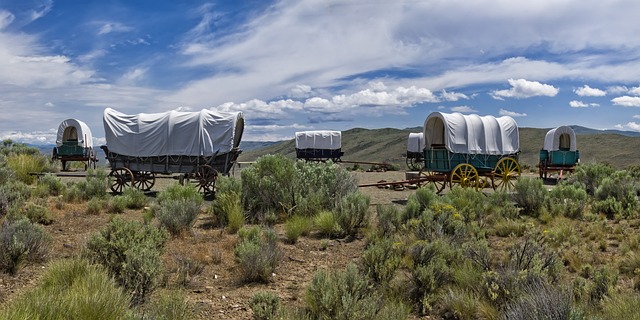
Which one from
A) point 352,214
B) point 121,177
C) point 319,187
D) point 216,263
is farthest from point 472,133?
point 121,177

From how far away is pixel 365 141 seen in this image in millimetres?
114688

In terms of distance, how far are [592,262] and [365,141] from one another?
109168 millimetres

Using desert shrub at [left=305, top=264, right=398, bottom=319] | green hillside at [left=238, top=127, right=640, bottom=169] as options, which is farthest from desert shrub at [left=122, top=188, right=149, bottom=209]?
green hillside at [left=238, top=127, right=640, bottom=169]

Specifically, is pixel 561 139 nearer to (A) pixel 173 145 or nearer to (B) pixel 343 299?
(A) pixel 173 145

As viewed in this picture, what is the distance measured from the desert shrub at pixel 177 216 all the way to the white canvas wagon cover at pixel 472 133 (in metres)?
8.18

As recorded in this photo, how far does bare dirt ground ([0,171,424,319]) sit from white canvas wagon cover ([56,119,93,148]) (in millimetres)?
18755

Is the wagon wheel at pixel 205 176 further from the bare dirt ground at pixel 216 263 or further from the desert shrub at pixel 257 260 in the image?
the desert shrub at pixel 257 260

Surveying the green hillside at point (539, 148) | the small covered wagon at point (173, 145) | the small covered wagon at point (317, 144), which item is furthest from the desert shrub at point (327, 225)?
the small covered wagon at point (317, 144)

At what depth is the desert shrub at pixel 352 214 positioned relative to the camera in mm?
7616

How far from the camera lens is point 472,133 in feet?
45.6

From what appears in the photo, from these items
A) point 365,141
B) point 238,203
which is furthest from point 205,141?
point 365,141

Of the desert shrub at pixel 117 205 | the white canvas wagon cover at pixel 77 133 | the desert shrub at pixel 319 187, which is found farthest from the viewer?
the white canvas wagon cover at pixel 77 133

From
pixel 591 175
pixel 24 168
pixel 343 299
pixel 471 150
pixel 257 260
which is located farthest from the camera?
pixel 24 168

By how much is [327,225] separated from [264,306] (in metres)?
3.60
